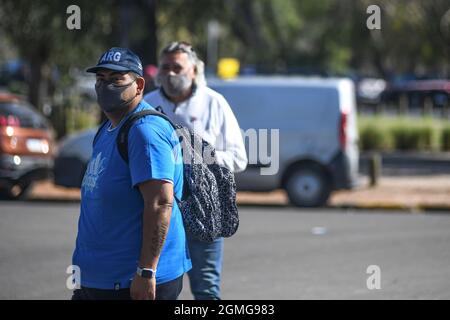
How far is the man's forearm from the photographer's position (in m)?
4.54

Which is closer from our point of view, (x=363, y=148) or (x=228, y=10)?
(x=228, y=10)

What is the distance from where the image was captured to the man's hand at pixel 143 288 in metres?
4.55

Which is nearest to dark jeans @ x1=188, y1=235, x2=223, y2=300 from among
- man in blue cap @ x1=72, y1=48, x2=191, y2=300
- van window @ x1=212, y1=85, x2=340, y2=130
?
man in blue cap @ x1=72, y1=48, x2=191, y2=300

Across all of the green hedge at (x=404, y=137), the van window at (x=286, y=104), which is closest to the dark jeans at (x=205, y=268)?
the van window at (x=286, y=104)

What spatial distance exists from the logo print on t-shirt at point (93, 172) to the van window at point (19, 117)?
11.3 metres

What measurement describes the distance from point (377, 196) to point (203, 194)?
12336 mm

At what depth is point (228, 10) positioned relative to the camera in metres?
19.5

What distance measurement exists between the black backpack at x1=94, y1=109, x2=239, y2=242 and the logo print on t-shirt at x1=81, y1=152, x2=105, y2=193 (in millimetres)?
442

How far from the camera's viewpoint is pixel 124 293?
15.4 ft

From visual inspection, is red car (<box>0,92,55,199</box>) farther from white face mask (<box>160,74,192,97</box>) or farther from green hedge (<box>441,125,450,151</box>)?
green hedge (<box>441,125,450,151</box>)

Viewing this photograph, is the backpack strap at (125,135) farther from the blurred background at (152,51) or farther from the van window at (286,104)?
the van window at (286,104)
